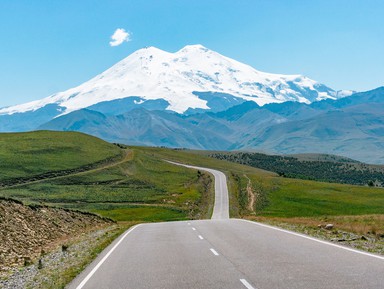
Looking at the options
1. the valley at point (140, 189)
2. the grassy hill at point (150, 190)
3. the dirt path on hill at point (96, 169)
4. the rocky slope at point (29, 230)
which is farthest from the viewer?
the dirt path on hill at point (96, 169)

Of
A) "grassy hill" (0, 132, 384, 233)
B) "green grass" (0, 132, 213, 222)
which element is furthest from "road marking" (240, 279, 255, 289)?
"grassy hill" (0, 132, 384, 233)

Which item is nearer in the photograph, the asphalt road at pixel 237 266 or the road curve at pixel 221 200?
the asphalt road at pixel 237 266

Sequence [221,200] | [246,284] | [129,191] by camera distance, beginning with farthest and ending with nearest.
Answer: [129,191]
[221,200]
[246,284]

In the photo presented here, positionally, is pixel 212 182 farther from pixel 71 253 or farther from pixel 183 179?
pixel 71 253

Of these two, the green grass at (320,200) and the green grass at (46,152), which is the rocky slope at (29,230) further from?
the green grass at (46,152)

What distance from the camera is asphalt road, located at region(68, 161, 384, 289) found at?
13.3 metres

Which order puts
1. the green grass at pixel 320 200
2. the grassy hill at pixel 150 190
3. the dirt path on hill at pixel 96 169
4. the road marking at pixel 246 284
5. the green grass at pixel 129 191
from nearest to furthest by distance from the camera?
1. the road marking at pixel 246 284
2. the green grass at pixel 129 191
3. the grassy hill at pixel 150 190
4. the green grass at pixel 320 200
5. the dirt path on hill at pixel 96 169

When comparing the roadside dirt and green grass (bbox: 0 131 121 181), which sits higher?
green grass (bbox: 0 131 121 181)

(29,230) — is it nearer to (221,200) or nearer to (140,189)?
(221,200)

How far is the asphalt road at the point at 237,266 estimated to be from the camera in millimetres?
13289

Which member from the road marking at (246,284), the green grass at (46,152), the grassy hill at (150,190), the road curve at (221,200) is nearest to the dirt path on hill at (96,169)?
the grassy hill at (150,190)

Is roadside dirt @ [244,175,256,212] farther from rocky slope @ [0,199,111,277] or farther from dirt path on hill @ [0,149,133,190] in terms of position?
rocky slope @ [0,199,111,277]

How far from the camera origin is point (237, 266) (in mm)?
16062

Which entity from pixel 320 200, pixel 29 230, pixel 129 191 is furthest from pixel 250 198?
pixel 29 230
